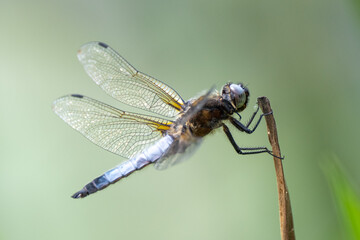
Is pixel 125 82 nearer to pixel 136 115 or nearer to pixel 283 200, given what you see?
pixel 136 115

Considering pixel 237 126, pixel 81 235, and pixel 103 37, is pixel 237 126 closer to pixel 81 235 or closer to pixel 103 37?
pixel 81 235

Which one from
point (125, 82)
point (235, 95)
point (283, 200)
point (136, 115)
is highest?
point (125, 82)

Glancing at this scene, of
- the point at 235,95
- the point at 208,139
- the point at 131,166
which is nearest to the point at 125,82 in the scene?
the point at 131,166

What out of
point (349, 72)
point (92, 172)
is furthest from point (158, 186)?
point (349, 72)

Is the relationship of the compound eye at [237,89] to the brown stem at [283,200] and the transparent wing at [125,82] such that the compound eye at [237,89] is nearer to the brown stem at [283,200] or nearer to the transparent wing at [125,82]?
the transparent wing at [125,82]

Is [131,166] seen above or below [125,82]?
below

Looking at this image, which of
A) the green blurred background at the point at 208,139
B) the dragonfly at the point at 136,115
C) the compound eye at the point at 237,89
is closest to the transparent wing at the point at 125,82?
the dragonfly at the point at 136,115

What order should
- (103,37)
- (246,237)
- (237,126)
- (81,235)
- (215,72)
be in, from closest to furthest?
(237,126) < (246,237) < (81,235) < (215,72) < (103,37)
